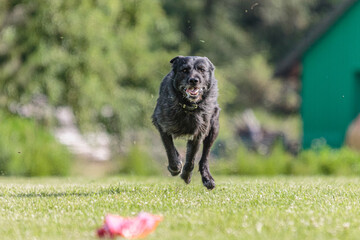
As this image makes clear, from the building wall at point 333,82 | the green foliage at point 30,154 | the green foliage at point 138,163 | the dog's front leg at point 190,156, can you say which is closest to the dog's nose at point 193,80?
the dog's front leg at point 190,156

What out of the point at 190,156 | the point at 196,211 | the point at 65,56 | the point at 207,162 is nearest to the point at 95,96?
the point at 65,56

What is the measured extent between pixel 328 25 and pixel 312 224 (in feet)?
52.0

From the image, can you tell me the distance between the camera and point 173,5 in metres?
30.8

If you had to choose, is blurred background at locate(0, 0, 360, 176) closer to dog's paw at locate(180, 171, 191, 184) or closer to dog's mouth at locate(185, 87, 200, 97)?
dog's paw at locate(180, 171, 191, 184)

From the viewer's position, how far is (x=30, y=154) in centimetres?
1387

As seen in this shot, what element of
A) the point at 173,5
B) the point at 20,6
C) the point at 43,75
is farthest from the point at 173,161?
the point at 173,5

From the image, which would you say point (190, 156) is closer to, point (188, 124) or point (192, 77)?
point (188, 124)

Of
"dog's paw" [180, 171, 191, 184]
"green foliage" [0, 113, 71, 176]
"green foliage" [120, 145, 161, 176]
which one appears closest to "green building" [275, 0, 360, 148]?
"green foliage" [120, 145, 161, 176]

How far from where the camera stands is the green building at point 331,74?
734 inches

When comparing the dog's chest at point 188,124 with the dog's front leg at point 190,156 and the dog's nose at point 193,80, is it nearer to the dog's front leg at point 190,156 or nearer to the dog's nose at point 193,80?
the dog's front leg at point 190,156

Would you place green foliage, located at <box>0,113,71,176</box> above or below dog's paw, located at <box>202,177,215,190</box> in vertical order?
below

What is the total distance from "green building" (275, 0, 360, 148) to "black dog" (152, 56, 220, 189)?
12.2 meters

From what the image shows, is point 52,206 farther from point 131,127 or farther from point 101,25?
point 131,127

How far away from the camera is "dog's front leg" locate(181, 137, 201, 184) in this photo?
279 inches
